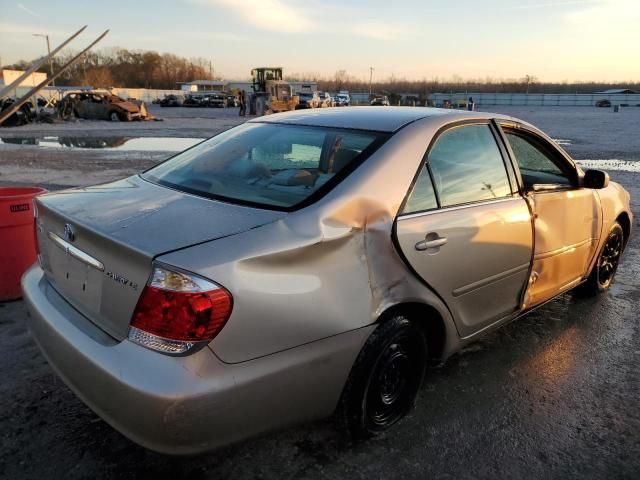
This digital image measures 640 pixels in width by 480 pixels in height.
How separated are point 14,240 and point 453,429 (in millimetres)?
3502

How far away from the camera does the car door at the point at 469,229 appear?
8.44ft

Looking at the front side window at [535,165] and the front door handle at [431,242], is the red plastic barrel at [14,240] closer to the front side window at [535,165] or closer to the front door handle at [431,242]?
the front door handle at [431,242]

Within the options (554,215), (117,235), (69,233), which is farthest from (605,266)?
(69,233)

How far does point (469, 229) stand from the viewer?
2.80 m

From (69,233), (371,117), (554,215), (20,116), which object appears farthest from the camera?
(20,116)

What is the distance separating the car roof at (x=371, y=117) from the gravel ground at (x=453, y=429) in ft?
5.17

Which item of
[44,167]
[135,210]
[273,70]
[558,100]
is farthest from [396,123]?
[558,100]

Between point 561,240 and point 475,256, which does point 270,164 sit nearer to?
point 475,256

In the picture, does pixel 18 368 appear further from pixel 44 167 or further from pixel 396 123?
pixel 44 167

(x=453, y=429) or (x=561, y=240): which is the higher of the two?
(x=561, y=240)

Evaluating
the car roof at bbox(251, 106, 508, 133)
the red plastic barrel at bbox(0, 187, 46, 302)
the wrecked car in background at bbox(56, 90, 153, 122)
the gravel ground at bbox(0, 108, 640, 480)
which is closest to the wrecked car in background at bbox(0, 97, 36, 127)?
the wrecked car in background at bbox(56, 90, 153, 122)

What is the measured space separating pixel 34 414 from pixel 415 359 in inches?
80.2

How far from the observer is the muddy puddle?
1662cm

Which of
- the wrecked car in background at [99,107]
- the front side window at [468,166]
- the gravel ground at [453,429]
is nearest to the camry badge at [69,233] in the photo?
the gravel ground at [453,429]
